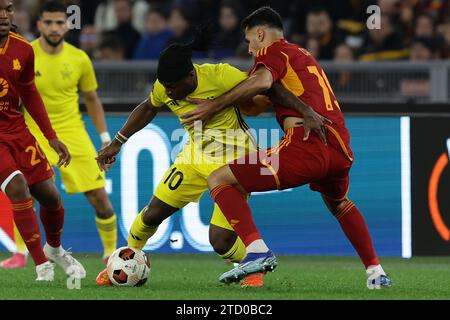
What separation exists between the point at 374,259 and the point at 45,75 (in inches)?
161

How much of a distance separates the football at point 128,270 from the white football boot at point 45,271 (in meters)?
0.49

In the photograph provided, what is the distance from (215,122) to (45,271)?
173cm

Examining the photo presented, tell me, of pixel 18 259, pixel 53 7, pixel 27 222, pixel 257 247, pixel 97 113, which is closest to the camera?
pixel 257 247

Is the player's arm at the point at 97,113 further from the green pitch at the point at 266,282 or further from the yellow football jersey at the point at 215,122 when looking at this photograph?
the yellow football jersey at the point at 215,122

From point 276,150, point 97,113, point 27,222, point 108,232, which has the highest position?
point 276,150

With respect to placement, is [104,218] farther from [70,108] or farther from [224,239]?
[224,239]

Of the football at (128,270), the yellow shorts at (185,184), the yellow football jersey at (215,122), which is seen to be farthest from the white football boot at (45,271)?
the yellow football jersey at (215,122)

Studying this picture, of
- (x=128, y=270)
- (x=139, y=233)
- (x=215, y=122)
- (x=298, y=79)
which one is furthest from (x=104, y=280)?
(x=298, y=79)

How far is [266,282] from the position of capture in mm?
9766

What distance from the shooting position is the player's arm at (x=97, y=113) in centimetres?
1189

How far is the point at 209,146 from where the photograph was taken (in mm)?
9547
